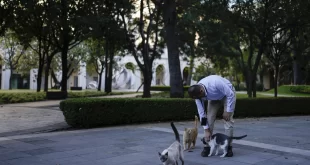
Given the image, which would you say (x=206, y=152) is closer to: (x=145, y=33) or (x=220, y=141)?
(x=220, y=141)

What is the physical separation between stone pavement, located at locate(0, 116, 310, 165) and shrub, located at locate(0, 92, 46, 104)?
52.7ft

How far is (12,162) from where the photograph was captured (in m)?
6.22

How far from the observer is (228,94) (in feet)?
21.0

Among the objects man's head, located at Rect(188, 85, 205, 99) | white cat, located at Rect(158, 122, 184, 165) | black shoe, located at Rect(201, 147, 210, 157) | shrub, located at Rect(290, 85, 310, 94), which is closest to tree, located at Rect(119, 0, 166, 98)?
black shoe, located at Rect(201, 147, 210, 157)

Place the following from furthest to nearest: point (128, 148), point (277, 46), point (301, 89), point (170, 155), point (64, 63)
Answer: point (301, 89), point (64, 63), point (277, 46), point (128, 148), point (170, 155)

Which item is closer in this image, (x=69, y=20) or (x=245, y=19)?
(x=245, y=19)

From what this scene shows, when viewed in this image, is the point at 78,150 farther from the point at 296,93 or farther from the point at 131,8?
the point at 296,93

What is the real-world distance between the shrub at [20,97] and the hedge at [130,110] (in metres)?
15.1

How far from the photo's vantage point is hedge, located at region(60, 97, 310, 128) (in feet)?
35.6

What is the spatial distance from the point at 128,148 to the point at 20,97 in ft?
65.6

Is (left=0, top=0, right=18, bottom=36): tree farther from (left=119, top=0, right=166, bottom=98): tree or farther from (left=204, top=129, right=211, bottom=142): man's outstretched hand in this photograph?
(left=204, top=129, right=211, bottom=142): man's outstretched hand

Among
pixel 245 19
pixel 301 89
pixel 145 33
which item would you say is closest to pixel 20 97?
pixel 145 33

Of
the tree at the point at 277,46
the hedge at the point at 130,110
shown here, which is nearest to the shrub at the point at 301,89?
the tree at the point at 277,46

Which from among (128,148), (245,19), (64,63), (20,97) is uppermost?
(245,19)
